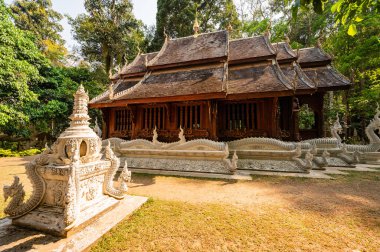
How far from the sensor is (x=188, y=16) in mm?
22125

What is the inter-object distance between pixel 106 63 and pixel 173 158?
2173 centimetres

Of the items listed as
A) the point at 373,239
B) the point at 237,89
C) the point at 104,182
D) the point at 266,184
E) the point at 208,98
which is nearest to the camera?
the point at 373,239

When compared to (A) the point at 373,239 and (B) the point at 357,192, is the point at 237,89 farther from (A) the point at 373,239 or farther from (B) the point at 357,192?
(A) the point at 373,239

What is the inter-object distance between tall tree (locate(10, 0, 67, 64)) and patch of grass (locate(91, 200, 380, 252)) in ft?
95.5

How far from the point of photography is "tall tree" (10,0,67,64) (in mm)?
23938

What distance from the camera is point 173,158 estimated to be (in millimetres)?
8484

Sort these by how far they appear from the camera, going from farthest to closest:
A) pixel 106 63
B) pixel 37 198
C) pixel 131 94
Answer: pixel 106 63 → pixel 131 94 → pixel 37 198

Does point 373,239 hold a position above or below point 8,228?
→ below

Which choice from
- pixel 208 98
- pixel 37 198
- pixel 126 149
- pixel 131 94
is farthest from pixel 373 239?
pixel 131 94

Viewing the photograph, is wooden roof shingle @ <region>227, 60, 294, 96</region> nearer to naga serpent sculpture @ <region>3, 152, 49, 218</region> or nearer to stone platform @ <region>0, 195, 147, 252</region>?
stone platform @ <region>0, 195, 147, 252</region>

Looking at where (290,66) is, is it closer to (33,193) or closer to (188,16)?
(33,193)

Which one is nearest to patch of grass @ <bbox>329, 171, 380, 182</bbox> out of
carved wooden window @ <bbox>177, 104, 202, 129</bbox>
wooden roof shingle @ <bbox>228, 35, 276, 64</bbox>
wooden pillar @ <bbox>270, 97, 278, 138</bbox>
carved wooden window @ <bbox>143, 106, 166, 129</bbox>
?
wooden pillar @ <bbox>270, 97, 278, 138</bbox>

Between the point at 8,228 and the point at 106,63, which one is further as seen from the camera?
the point at 106,63

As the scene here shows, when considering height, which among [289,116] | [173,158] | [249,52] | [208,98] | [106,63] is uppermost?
[106,63]
